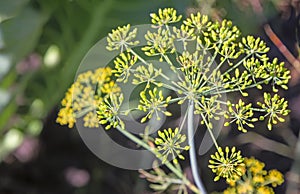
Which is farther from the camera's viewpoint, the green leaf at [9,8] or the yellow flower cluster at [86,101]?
the green leaf at [9,8]

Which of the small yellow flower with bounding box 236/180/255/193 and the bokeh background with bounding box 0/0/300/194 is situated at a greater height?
the bokeh background with bounding box 0/0/300/194

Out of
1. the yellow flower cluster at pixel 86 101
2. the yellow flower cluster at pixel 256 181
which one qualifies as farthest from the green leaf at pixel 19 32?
the yellow flower cluster at pixel 256 181

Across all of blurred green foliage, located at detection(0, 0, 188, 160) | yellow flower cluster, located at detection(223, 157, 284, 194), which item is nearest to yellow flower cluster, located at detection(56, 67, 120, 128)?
yellow flower cluster, located at detection(223, 157, 284, 194)

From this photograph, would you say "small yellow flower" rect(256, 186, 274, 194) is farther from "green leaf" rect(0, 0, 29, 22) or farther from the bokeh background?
"green leaf" rect(0, 0, 29, 22)

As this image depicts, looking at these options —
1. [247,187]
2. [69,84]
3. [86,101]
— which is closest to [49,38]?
[69,84]

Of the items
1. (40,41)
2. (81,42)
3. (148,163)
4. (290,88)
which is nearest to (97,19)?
(81,42)

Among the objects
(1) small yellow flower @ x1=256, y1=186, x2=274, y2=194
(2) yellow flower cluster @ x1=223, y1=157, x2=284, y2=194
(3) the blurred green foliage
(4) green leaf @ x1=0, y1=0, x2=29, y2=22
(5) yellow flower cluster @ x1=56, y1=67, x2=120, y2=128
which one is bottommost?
(1) small yellow flower @ x1=256, y1=186, x2=274, y2=194

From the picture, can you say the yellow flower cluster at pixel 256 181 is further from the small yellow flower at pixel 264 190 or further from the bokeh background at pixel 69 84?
the bokeh background at pixel 69 84

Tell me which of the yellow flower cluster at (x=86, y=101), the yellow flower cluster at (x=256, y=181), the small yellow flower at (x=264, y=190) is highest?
the yellow flower cluster at (x=86, y=101)

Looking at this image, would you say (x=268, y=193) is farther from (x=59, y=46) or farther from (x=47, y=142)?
(x=47, y=142)

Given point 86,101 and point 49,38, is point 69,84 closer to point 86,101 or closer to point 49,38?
point 49,38
